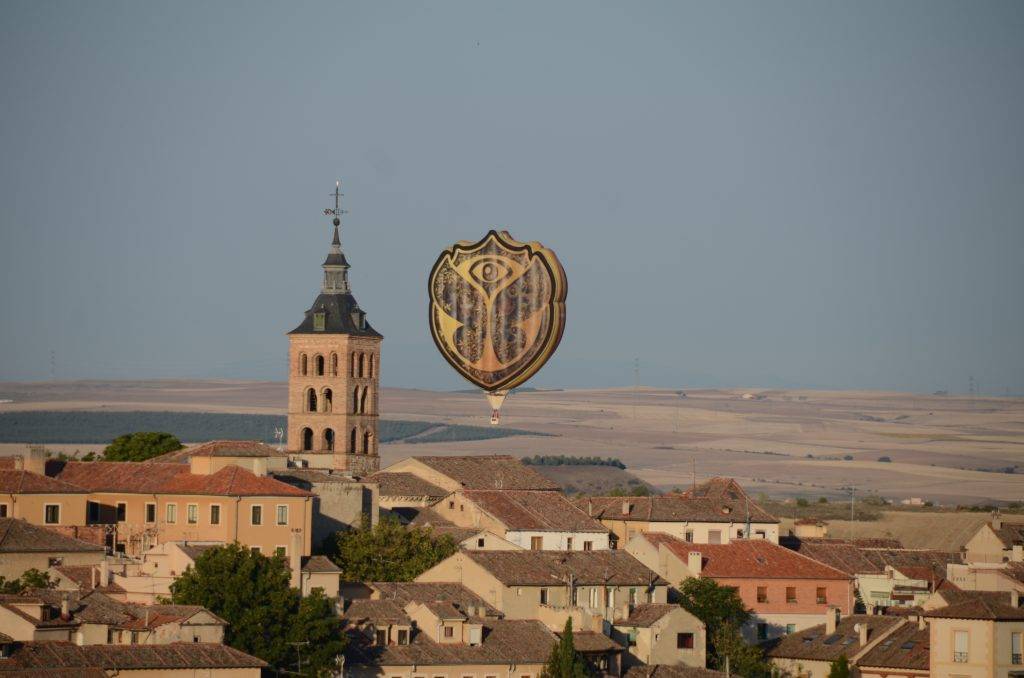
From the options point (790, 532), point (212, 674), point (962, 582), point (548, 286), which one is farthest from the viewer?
point (790, 532)

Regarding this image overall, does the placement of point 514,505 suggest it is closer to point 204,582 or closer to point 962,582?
point 962,582

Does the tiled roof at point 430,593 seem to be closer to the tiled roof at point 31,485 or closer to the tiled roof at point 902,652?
the tiled roof at point 902,652

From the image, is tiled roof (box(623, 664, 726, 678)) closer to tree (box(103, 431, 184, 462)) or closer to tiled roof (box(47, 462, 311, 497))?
tiled roof (box(47, 462, 311, 497))

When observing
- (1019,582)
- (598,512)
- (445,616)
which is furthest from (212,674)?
(598,512)

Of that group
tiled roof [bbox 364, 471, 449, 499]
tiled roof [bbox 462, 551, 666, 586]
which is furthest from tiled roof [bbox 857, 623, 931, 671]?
tiled roof [bbox 364, 471, 449, 499]

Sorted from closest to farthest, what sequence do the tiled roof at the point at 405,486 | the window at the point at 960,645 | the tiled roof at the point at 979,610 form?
the window at the point at 960,645 < the tiled roof at the point at 979,610 < the tiled roof at the point at 405,486

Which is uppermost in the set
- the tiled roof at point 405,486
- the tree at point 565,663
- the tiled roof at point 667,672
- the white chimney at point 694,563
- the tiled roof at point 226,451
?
the tiled roof at point 226,451

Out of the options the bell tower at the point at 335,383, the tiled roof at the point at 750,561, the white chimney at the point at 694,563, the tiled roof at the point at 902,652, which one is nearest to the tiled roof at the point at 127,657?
the tiled roof at the point at 902,652
